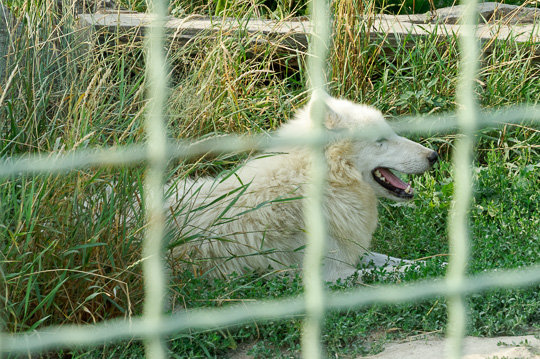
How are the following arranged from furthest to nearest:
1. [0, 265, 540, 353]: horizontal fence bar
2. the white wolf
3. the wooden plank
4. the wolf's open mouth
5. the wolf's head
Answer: the wooden plank → the wolf's open mouth → the wolf's head → the white wolf → [0, 265, 540, 353]: horizontal fence bar

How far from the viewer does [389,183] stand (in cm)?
440

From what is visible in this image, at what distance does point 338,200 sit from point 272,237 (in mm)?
514

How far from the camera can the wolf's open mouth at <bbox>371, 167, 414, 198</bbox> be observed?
4375 mm

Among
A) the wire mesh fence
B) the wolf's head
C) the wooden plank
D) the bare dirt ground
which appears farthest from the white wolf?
the wooden plank

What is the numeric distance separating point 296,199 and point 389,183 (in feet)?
3.01

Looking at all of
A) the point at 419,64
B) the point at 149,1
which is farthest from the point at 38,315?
the point at 419,64

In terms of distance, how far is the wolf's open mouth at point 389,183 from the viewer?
4.38 meters

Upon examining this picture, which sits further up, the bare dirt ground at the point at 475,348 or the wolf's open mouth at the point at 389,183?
the wolf's open mouth at the point at 389,183

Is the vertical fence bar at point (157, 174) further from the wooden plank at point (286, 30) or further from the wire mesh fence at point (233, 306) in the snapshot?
the wooden plank at point (286, 30)

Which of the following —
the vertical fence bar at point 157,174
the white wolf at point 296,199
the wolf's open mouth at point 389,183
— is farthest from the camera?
the wolf's open mouth at point 389,183

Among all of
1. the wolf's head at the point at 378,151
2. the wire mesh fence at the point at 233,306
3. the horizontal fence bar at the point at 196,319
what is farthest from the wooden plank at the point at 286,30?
the horizontal fence bar at the point at 196,319

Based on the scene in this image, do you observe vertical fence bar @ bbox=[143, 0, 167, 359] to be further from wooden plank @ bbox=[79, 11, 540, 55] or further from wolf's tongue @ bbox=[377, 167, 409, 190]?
wooden plank @ bbox=[79, 11, 540, 55]

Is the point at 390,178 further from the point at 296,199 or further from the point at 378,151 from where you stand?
the point at 296,199

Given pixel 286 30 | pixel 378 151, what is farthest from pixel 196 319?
pixel 286 30
